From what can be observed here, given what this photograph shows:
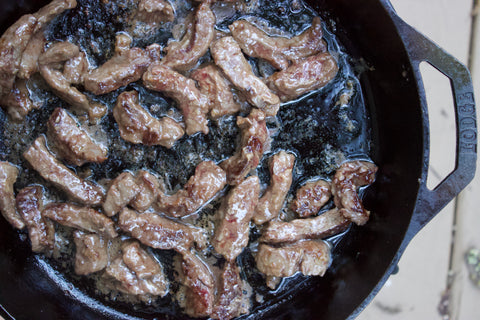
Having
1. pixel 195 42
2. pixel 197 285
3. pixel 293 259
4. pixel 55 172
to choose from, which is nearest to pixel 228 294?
pixel 197 285

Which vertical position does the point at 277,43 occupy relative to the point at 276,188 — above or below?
above

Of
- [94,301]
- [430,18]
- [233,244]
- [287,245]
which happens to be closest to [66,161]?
[94,301]

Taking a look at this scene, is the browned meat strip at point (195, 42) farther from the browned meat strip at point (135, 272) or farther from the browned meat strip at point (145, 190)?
the browned meat strip at point (135, 272)

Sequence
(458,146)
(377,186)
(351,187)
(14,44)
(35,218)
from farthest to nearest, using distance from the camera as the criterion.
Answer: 1. (377,186)
2. (351,187)
3. (35,218)
4. (14,44)
5. (458,146)

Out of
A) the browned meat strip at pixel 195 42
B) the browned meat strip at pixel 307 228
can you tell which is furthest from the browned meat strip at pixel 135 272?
the browned meat strip at pixel 195 42

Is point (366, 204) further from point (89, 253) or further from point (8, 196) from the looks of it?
point (8, 196)
